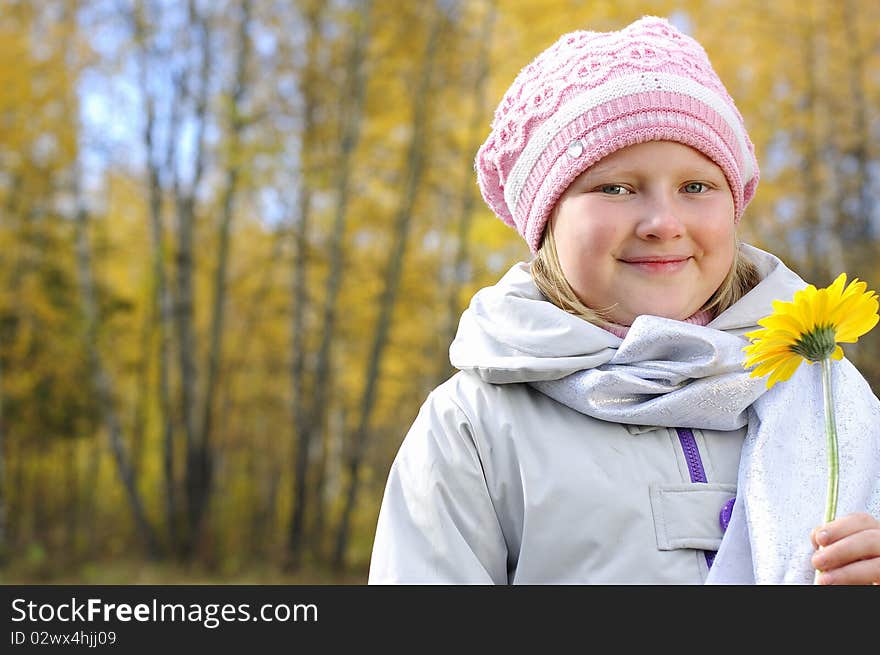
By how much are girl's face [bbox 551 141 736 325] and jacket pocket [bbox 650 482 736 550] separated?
0.30 metres

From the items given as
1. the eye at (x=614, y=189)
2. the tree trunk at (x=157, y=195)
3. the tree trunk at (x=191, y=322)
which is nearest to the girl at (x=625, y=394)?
the eye at (x=614, y=189)

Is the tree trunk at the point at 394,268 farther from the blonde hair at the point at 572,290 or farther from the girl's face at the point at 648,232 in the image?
the girl's face at the point at 648,232

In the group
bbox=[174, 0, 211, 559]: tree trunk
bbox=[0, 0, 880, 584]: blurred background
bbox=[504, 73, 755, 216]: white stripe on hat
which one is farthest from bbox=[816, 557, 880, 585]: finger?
bbox=[174, 0, 211, 559]: tree trunk

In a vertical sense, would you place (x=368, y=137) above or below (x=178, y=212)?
above

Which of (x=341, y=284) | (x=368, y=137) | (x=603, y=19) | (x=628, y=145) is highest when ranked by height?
(x=603, y=19)

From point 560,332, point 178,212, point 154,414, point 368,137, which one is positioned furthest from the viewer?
point 154,414

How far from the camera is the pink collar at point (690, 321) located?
151 centimetres

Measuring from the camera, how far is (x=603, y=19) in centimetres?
1006

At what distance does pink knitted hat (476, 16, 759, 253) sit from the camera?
148 centimetres

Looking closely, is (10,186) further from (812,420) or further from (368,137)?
(812,420)

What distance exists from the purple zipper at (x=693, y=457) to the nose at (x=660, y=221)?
1.03 feet
